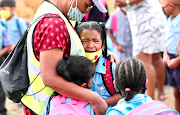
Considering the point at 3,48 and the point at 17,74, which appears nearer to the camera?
the point at 17,74

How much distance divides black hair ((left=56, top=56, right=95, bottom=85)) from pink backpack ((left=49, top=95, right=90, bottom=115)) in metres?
0.16

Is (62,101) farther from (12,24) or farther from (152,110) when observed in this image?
(12,24)

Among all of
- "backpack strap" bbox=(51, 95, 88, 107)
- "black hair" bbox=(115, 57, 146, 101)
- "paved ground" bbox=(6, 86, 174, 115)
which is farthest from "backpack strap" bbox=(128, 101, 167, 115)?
"paved ground" bbox=(6, 86, 174, 115)

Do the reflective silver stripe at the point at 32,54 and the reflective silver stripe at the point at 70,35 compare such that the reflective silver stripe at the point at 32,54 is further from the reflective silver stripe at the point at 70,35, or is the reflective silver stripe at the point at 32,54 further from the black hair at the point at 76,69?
the black hair at the point at 76,69

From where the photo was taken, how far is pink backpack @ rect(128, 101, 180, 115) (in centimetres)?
140

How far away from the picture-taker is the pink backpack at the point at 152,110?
4.61 feet

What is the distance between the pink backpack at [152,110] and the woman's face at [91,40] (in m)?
0.78

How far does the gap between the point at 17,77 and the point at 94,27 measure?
0.87 metres

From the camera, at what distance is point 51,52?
1.56m

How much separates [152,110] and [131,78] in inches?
10.2

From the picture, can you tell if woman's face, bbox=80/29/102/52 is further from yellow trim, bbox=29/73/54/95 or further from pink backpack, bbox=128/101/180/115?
pink backpack, bbox=128/101/180/115

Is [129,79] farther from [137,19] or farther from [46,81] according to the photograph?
[137,19]

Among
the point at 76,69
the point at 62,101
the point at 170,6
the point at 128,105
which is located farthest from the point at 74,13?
the point at 170,6

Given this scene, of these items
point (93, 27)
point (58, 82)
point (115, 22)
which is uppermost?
point (93, 27)
